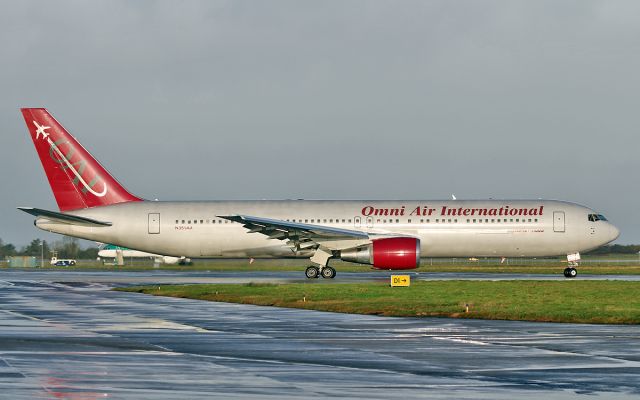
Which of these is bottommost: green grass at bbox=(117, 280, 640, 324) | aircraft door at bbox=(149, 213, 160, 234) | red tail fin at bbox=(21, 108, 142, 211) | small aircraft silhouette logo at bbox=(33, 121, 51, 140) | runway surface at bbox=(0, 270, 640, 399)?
runway surface at bbox=(0, 270, 640, 399)

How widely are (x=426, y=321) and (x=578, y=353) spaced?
7.59m

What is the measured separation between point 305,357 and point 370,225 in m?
35.1

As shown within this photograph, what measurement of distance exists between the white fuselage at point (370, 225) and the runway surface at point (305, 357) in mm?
24888

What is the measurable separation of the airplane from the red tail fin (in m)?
0.05

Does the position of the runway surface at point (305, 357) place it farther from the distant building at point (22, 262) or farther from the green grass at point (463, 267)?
the distant building at point (22, 262)

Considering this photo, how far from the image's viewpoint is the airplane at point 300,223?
50250 mm

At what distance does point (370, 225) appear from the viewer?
51219 mm


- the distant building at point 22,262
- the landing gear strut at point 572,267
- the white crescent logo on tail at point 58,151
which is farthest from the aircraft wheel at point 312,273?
the distant building at point 22,262

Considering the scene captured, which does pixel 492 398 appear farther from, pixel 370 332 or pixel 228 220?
pixel 228 220

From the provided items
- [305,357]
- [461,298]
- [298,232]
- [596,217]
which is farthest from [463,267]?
[305,357]

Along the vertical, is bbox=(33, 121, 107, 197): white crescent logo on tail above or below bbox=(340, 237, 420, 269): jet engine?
above

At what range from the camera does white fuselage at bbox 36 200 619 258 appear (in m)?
50.7

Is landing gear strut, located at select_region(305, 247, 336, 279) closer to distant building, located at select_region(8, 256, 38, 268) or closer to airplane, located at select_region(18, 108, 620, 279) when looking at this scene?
airplane, located at select_region(18, 108, 620, 279)

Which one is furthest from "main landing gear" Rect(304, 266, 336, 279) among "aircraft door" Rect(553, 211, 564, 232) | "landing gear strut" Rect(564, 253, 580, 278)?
"landing gear strut" Rect(564, 253, 580, 278)
